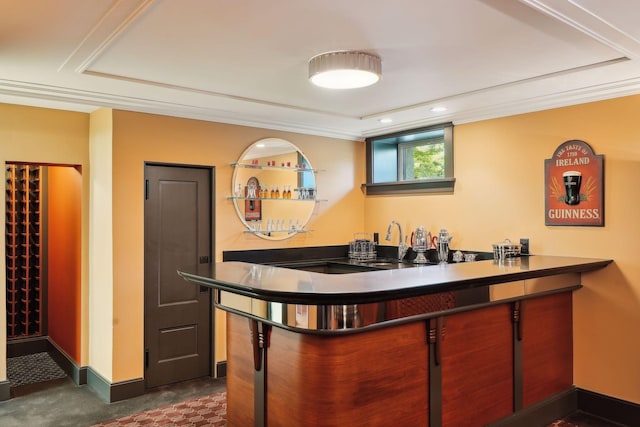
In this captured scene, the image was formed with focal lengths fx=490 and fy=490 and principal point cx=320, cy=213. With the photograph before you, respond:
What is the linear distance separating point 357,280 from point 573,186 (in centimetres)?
214

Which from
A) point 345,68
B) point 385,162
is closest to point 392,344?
point 345,68

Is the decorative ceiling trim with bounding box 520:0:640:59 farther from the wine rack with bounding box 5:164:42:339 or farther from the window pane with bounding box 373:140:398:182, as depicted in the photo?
the wine rack with bounding box 5:164:42:339

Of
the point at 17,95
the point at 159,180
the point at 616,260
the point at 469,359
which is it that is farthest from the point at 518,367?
the point at 17,95

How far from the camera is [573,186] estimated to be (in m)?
3.72

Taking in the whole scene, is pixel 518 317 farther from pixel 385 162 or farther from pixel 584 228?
pixel 385 162

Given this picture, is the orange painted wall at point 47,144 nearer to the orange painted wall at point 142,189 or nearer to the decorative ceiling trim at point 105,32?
the orange painted wall at point 142,189

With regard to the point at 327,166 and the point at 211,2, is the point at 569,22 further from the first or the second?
the point at 327,166

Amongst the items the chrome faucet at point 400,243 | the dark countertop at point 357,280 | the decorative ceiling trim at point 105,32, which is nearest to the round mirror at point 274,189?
the chrome faucet at point 400,243

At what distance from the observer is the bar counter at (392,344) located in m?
2.33

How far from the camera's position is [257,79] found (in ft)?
11.2

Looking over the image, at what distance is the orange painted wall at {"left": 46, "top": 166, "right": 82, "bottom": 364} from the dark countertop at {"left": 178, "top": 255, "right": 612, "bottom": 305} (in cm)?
204

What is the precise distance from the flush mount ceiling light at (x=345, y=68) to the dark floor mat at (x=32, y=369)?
3670 millimetres

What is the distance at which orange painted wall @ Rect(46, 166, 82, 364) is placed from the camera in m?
4.45

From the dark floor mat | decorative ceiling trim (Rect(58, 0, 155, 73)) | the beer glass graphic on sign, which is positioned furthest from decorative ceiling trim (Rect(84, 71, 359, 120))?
the dark floor mat
